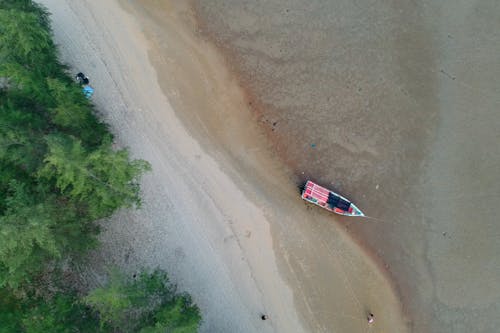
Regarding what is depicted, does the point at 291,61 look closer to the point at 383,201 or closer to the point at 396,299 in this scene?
the point at 383,201

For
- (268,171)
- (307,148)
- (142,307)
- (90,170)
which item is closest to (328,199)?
(307,148)

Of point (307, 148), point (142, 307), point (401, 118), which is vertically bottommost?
point (142, 307)

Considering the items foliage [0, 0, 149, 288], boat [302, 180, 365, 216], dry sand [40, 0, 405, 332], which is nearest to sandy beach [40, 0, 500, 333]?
dry sand [40, 0, 405, 332]

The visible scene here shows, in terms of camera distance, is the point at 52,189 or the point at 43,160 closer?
the point at 43,160

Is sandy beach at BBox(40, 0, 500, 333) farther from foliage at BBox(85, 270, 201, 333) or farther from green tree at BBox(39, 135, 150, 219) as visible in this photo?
green tree at BBox(39, 135, 150, 219)

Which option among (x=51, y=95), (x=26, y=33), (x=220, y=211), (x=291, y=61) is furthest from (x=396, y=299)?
(x=26, y=33)

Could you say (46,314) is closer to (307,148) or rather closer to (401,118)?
(307,148)

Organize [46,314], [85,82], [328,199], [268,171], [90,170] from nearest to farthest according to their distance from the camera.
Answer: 1. [90,170]
2. [46,314]
3. [328,199]
4. [85,82]
5. [268,171]
